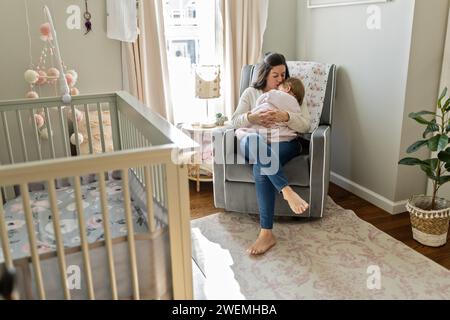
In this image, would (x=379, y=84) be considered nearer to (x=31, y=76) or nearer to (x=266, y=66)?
(x=266, y=66)

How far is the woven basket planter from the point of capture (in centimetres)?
225

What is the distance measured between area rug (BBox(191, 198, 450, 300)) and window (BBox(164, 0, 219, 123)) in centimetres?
119

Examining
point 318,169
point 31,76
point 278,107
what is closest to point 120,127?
point 31,76

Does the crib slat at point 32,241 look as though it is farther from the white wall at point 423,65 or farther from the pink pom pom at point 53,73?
the white wall at point 423,65

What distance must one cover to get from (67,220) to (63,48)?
1649 mm

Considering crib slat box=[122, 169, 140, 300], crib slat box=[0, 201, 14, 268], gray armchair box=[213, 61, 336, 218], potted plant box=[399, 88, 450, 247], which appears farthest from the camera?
gray armchair box=[213, 61, 336, 218]

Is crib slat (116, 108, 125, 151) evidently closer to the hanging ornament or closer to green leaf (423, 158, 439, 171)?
the hanging ornament

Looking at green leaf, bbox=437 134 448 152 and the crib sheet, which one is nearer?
the crib sheet

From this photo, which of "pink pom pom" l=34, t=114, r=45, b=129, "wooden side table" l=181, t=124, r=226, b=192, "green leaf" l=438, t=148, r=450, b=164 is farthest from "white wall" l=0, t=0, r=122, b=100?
"green leaf" l=438, t=148, r=450, b=164

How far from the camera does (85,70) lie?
9.73 feet
